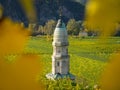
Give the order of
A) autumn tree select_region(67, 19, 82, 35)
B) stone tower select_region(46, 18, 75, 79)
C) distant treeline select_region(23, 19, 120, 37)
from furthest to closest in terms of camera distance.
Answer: stone tower select_region(46, 18, 75, 79) → autumn tree select_region(67, 19, 82, 35) → distant treeline select_region(23, 19, 120, 37)

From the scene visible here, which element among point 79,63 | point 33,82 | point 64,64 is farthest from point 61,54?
point 33,82

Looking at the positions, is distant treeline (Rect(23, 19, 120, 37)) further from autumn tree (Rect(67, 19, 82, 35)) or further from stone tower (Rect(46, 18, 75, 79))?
stone tower (Rect(46, 18, 75, 79))

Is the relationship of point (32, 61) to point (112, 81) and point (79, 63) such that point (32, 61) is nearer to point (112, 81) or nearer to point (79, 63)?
point (112, 81)

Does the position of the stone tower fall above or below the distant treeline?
below

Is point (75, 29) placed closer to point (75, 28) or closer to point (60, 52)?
point (75, 28)

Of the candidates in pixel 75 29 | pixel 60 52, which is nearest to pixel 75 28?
pixel 75 29

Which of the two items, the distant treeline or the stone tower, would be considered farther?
the stone tower

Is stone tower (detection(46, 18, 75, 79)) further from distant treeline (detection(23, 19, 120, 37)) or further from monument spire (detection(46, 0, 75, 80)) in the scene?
distant treeline (detection(23, 19, 120, 37))

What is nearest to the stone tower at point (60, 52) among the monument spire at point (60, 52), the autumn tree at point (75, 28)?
the monument spire at point (60, 52)

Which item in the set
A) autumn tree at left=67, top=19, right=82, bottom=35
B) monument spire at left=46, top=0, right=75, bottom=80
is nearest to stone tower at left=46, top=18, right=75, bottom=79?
monument spire at left=46, top=0, right=75, bottom=80

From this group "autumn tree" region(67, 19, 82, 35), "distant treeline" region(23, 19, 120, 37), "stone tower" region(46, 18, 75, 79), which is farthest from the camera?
"stone tower" region(46, 18, 75, 79)
